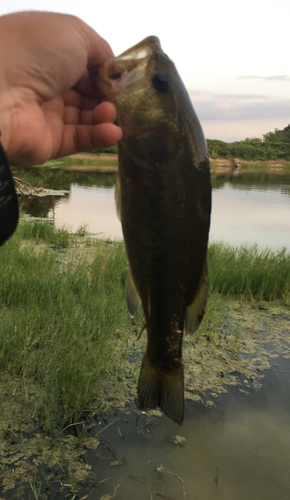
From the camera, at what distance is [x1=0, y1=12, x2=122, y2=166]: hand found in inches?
62.6

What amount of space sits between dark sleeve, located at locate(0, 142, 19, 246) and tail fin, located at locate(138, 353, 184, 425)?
829mm

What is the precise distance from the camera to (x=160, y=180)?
1.45m

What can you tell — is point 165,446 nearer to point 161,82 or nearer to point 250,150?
point 161,82

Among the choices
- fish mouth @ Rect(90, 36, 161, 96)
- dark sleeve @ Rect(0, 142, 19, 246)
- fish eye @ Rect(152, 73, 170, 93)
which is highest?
fish mouth @ Rect(90, 36, 161, 96)

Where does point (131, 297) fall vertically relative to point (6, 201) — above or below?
below

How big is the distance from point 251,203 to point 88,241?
14059 millimetres

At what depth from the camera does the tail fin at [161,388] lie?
1.77m

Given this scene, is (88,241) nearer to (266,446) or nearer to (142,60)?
(266,446)

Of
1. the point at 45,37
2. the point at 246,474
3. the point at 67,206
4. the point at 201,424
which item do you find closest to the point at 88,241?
the point at 201,424

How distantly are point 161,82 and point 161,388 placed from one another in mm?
1294

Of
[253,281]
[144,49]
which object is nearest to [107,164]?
[253,281]

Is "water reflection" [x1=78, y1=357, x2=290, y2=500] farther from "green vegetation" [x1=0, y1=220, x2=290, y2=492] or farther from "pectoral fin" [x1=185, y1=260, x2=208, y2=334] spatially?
"pectoral fin" [x1=185, y1=260, x2=208, y2=334]

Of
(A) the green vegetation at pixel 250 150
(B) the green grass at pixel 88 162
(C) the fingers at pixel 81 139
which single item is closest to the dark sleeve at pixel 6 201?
(C) the fingers at pixel 81 139

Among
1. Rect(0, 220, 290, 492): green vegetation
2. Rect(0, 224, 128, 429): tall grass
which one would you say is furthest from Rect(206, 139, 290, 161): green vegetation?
Rect(0, 224, 128, 429): tall grass
